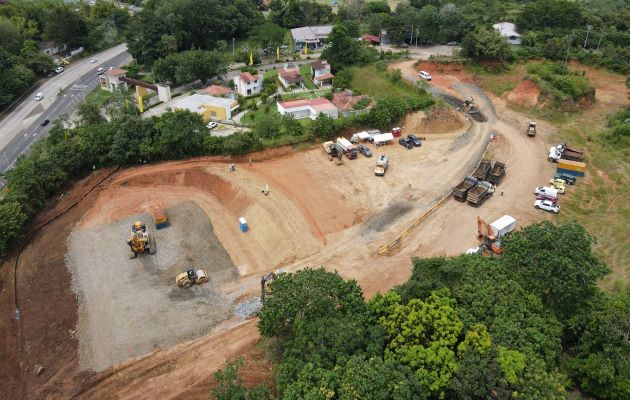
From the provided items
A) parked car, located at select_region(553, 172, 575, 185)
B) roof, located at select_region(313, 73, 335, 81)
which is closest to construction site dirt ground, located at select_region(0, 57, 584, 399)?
parked car, located at select_region(553, 172, 575, 185)

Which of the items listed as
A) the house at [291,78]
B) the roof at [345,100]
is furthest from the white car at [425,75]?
the house at [291,78]

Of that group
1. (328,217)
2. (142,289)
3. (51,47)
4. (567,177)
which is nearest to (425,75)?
(567,177)

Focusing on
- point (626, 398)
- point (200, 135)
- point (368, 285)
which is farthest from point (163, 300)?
point (626, 398)

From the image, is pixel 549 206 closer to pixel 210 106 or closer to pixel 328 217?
pixel 328 217

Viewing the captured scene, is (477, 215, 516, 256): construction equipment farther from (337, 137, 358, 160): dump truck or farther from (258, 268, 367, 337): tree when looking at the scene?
(337, 137, 358, 160): dump truck

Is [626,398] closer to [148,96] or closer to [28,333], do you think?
[28,333]

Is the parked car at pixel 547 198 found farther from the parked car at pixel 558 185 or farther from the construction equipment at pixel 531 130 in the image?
the construction equipment at pixel 531 130
